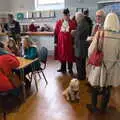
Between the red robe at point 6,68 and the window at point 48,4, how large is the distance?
574 centimetres

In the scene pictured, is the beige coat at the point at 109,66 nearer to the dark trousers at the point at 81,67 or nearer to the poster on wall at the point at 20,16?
the dark trousers at the point at 81,67

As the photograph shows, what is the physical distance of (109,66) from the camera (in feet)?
11.3

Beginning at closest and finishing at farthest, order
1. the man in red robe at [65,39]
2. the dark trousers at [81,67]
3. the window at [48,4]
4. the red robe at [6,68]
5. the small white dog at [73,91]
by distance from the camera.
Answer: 1. the red robe at [6,68]
2. the small white dog at [73,91]
3. the dark trousers at [81,67]
4. the man in red robe at [65,39]
5. the window at [48,4]

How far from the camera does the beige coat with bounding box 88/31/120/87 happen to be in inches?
133

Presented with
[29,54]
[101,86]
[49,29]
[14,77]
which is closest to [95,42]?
[101,86]

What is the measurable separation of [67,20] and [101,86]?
9.43 feet

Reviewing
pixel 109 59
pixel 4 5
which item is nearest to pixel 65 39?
pixel 109 59

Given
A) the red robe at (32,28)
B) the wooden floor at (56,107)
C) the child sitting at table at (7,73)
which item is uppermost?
the red robe at (32,28)

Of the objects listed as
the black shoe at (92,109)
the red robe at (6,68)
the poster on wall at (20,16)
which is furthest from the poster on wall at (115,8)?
the red robe at (6,68)

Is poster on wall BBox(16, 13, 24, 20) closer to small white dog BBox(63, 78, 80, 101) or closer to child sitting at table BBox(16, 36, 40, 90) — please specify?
child sitting at table BBox(16, 36, 40, 90)

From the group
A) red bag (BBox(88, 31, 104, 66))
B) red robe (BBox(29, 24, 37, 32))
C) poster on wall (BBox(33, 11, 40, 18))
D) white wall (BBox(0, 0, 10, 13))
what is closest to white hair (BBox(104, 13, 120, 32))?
red bag (BBox(88, 31, 104, 66))

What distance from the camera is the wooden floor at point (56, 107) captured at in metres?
3.66

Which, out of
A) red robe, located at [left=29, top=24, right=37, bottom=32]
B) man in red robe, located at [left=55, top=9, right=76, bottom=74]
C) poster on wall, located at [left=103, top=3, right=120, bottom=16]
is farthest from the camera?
red robe, located at [left=29, top=24, right=37, bottom=32]

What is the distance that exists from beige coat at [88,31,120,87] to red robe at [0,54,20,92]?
1.10m
